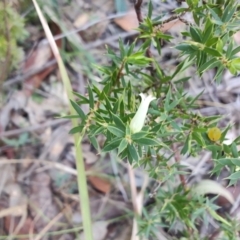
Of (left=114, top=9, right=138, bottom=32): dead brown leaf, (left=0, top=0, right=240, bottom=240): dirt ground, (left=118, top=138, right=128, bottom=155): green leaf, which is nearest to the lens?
(left=118, top=138, right=128, bottom=155): green leaf

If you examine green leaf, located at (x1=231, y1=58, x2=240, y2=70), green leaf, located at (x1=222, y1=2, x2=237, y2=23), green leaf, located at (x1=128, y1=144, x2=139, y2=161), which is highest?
green leaf, located at (x1=222, y1=2, x2=237, y2=23)

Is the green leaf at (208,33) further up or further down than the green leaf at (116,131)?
further up

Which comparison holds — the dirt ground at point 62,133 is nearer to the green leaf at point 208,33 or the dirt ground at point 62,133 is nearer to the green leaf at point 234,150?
the green leaf at point 234,150

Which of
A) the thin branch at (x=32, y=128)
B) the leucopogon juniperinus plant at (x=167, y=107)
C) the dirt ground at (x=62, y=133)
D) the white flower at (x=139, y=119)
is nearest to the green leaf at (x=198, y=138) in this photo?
the leucopogon juniperinus plant at (x=167, y=107)

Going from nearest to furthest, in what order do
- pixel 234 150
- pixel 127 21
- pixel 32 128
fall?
pixel 234 150 → pixel 32 128 → pixel 127 21

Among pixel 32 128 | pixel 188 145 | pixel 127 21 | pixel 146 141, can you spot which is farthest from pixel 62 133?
pixel 146 141

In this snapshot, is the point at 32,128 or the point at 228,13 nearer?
the point at 228,13

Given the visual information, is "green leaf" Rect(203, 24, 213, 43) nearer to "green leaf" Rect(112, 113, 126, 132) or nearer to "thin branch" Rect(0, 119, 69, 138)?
"green leaf" Rect(112, 113, 126, 132)

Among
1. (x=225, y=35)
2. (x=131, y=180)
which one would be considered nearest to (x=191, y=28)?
(x=225, y=35)

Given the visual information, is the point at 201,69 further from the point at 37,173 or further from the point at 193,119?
the point at 37,173

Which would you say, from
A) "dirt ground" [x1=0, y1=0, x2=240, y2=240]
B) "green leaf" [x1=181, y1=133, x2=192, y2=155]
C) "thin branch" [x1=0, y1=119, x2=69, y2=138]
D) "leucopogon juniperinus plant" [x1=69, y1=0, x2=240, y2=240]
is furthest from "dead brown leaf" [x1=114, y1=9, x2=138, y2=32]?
"green leaf" [x1=181, y1=133, x2=192, y2=155]

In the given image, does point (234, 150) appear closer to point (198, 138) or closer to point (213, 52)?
point (198, 138)
